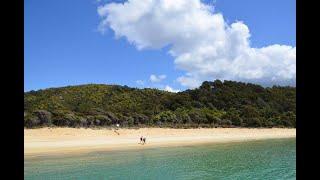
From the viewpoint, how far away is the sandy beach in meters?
31.1

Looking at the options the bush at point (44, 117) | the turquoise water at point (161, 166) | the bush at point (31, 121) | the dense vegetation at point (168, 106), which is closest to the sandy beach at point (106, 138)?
the bush at point (31, 121)

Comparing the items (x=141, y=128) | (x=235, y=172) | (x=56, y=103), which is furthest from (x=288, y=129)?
(x=235, y=172)

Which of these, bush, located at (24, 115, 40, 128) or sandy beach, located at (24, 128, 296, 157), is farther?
bush, located at (24, 115, 40, 128)

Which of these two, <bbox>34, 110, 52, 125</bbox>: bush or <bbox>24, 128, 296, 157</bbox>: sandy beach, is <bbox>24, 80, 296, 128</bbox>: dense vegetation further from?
<bbox>24, 128, 296, 157</bbox>: sandy beach

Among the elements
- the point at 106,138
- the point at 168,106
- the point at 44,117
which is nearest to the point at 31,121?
the point at 44,117

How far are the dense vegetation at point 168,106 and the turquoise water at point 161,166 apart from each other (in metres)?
16.2

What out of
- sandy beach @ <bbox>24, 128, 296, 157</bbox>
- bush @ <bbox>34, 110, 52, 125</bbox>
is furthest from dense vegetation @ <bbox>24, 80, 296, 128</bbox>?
sandy beach @ <bbox>24, 128, 296, 157</bbox>

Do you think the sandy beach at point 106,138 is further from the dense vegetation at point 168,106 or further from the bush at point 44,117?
the dense vegetation at point 168,106

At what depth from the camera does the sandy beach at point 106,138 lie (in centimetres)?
3105

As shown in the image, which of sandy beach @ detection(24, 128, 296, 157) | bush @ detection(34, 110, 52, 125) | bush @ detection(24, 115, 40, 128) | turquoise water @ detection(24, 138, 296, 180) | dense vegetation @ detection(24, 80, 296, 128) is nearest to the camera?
turquoise water @ detection(24, 138, 296, 180)

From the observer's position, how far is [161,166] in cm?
2167

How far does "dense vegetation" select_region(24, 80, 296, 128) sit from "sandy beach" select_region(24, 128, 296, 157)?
2.96m

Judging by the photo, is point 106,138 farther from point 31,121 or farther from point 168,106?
point 168,106

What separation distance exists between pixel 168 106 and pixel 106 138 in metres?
26.7
